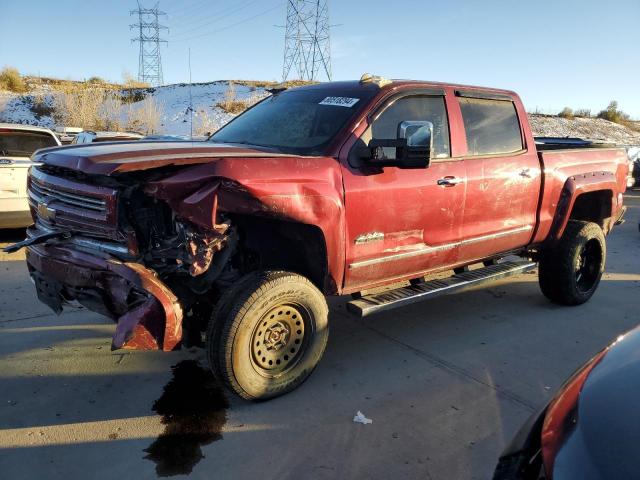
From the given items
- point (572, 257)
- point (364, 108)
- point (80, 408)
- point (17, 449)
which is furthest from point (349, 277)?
point (572, 257)

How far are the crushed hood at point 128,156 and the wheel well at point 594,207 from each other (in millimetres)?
4033

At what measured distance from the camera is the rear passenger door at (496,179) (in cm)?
438

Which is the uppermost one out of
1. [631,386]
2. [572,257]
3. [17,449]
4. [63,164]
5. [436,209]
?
[63,164]

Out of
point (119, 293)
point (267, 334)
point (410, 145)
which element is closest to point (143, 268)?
point (119, 293)

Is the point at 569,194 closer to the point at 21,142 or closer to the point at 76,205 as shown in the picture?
the point at 76,205

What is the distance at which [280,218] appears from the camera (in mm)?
3184

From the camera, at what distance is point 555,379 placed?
377 centimetres

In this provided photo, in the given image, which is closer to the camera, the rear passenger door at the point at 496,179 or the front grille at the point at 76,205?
the front grille at the point at 76,205

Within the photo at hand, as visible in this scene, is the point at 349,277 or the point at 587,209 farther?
the point at 587,209

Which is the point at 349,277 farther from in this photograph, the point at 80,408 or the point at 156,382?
the point at 80,408

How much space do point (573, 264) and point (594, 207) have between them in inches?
40.3

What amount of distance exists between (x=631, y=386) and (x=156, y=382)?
2.90m

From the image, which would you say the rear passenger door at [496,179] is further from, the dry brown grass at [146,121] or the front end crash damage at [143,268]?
the dry brown grass at [146,121]

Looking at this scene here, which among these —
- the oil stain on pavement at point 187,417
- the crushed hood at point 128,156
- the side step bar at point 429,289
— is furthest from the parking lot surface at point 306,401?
Result: the crushed hood at point 128,156
